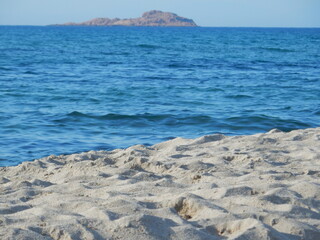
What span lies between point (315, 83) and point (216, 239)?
16.0 metres

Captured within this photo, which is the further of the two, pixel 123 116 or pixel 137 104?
pixel 137 104

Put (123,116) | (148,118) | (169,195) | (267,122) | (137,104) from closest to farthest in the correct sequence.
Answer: (169,195) < (267,122) < (148,118) < (123,116) < (137,104)

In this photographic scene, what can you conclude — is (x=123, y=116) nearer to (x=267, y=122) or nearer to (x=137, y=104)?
(x=137, y=104)

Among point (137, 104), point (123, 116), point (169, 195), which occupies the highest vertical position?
point (169, 195)

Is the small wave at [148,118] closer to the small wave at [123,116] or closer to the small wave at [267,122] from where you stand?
the small wave at [123,116]

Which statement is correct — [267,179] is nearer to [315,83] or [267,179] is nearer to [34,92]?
[34,92]

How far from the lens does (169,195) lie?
4.29 metres

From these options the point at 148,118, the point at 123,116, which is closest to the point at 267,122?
the point at 148,118

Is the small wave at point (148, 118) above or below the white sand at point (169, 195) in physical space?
below

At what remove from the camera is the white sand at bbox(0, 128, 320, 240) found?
3.47 metres

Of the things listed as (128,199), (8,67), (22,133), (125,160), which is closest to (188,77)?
(8,67)

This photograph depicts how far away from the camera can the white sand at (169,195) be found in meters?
3.47

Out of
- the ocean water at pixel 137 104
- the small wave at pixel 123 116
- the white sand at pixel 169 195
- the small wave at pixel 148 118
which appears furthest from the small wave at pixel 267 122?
the white sand at pixel 169 195

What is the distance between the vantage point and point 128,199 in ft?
13.6
